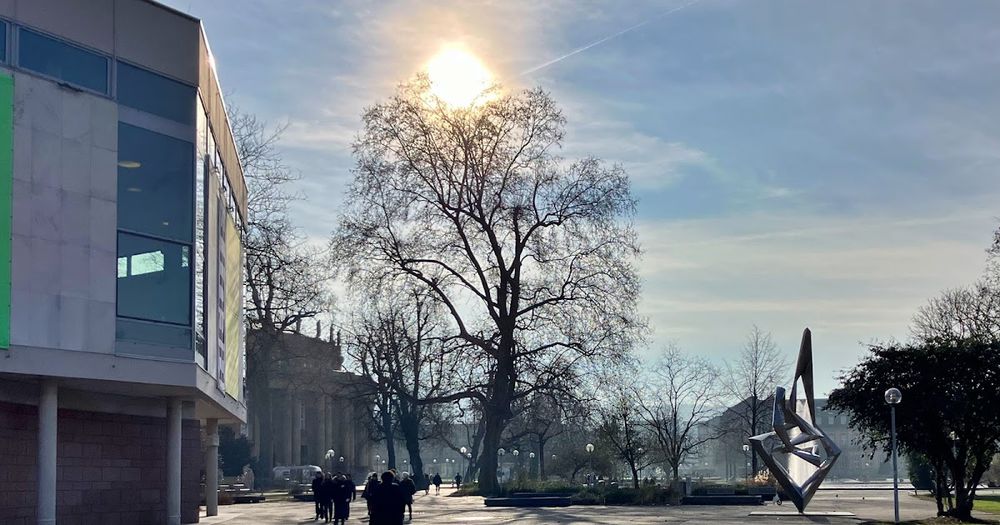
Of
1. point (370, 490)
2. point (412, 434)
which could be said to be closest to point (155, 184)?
point (370, 490)

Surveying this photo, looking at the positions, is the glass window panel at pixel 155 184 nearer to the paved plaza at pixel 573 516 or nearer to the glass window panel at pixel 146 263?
the glass window panel at pixel 146 263

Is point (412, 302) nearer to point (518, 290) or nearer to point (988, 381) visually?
point (518, 290)

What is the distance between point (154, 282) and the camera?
27297 mm

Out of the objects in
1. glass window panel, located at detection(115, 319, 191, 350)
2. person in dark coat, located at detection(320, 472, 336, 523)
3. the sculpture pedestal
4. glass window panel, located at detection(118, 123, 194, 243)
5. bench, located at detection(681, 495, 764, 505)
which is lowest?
bench, located at detection(681, 495, 764, 505)

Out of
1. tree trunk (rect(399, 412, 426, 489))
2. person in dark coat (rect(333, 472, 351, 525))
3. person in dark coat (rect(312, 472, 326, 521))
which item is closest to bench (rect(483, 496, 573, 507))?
person in dark coat (rect(312, 472, 326, 521))

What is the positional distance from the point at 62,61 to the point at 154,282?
207 inches

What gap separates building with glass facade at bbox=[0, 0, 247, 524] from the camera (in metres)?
24.0

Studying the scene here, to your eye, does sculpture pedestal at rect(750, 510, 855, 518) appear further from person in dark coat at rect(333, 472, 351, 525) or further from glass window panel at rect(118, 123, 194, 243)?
glass window panel at rect(118, 123, 194, 243)

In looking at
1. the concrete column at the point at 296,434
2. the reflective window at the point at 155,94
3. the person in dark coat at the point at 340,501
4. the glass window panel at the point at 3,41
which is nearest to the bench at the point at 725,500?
the person in dark coat at the point at 340,501

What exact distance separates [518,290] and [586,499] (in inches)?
360

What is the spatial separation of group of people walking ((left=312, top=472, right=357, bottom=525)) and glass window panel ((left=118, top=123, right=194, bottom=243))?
30.3 feet

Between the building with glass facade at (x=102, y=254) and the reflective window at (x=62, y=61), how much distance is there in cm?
3

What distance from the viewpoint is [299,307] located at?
5581 centimetres

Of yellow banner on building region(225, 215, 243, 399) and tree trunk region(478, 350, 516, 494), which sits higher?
yellow banner on building region(225, 215, 243, 399)
